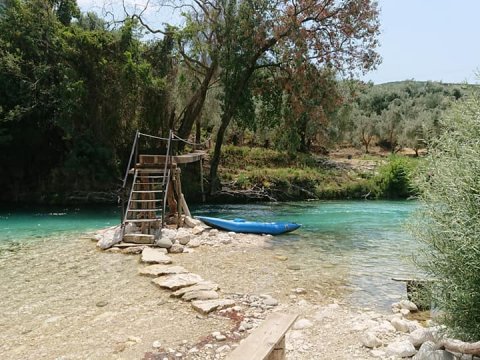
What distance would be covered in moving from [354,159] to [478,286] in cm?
3188

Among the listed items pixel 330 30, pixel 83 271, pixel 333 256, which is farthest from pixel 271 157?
pixel 83 271

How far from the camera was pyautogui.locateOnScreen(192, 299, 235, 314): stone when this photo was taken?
6.77m

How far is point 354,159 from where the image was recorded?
3472cm

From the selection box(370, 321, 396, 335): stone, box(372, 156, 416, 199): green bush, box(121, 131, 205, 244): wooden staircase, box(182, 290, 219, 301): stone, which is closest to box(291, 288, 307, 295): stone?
box(182, 290, 219, 301): stone

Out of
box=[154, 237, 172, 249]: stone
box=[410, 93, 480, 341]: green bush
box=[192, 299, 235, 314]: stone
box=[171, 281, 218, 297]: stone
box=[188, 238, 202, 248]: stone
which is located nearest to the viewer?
box=[410, 93, 480, 341]: green bush

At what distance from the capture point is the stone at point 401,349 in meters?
4.98

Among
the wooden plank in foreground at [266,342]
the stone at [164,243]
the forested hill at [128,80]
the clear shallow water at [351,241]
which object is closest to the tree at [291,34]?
the forested hill at [128,80]

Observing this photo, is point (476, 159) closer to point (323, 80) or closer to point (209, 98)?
point (323, 80)

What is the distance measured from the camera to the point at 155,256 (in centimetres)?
1016

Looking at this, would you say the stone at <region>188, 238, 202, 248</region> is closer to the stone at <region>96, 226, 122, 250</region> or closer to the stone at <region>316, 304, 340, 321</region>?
the stone at <region>96, 226, 122, 250</region>

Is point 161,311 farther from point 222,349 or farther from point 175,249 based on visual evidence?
point 175,249

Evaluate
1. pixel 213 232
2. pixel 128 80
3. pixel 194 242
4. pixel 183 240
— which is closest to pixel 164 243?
pixel 183 240

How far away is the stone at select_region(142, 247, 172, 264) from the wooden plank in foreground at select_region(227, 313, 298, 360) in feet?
19.5

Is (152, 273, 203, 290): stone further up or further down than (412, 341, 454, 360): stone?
further down
